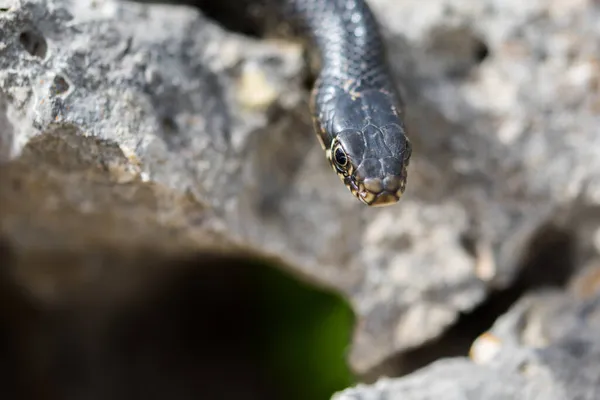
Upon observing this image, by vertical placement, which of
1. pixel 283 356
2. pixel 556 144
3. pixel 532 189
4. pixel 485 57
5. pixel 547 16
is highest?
pixel 547 16

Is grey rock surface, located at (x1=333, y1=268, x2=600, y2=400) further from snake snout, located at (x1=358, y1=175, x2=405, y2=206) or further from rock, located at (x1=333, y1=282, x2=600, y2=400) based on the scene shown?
snake snout, located at (x1=358, y1=175, x2=405, y2=206)

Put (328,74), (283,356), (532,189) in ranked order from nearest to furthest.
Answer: (328,74), (532,189), (283,356)

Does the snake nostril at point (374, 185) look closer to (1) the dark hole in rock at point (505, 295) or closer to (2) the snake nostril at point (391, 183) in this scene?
(2) the snake nostril at point (391, 183)

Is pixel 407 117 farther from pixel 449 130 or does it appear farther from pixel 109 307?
pixel 109 307

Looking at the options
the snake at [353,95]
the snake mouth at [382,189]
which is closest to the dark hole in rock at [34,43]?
the snake at [353,95]

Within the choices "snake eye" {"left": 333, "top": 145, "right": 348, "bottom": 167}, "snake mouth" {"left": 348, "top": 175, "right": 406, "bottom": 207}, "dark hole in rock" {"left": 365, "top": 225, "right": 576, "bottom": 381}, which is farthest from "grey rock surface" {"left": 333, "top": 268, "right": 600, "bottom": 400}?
"snake eye" {"left": 333, "top": 145, "right": 348, "bottom": 167}

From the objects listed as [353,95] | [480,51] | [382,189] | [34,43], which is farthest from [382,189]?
[34,43]

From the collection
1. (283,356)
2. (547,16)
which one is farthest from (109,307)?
(547,16)

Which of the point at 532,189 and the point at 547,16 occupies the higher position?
the point at 547,16
